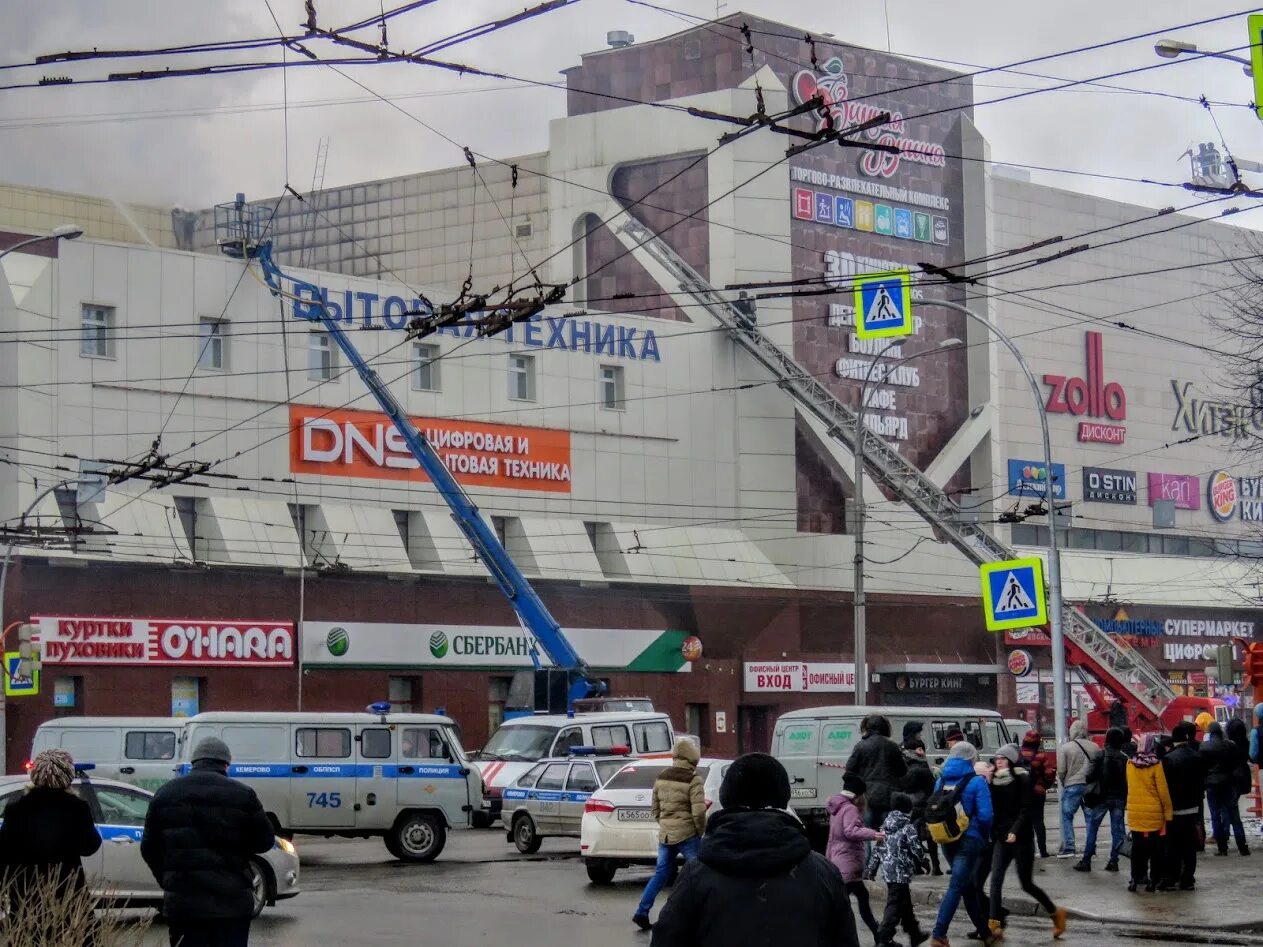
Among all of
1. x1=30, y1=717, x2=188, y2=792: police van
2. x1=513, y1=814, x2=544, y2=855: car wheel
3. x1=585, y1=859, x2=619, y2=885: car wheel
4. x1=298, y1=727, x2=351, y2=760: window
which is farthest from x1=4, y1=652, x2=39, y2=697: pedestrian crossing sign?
x1=585, y1=859, x2=619, y2=885: car wheel

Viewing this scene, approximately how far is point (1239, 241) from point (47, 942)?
7801 centimetres

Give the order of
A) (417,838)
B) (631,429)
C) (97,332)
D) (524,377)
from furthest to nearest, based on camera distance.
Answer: (631,429) < (524,377) < (97,332) < (417,838)

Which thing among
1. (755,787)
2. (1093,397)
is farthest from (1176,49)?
(1093,397)

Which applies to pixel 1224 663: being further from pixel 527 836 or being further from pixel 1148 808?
pixel 1148 808

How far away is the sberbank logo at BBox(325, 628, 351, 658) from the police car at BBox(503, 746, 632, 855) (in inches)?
765

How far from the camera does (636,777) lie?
69.6 ft

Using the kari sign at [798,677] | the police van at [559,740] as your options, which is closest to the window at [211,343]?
the police van at [559,740]

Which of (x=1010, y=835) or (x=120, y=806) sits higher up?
(x=120, y=806)

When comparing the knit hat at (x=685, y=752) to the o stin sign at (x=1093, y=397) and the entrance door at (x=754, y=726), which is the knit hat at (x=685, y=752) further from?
the o stin sign at (x=1093, y=397)

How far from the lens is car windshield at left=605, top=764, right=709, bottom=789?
2108cm

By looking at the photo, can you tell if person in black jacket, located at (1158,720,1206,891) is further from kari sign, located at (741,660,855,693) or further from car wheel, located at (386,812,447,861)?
kari sign, located at (741,660,855,693)

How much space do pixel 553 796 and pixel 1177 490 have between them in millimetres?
55413

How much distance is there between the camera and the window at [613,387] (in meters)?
56.2

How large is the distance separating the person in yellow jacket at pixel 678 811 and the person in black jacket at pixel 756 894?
1011 cm
